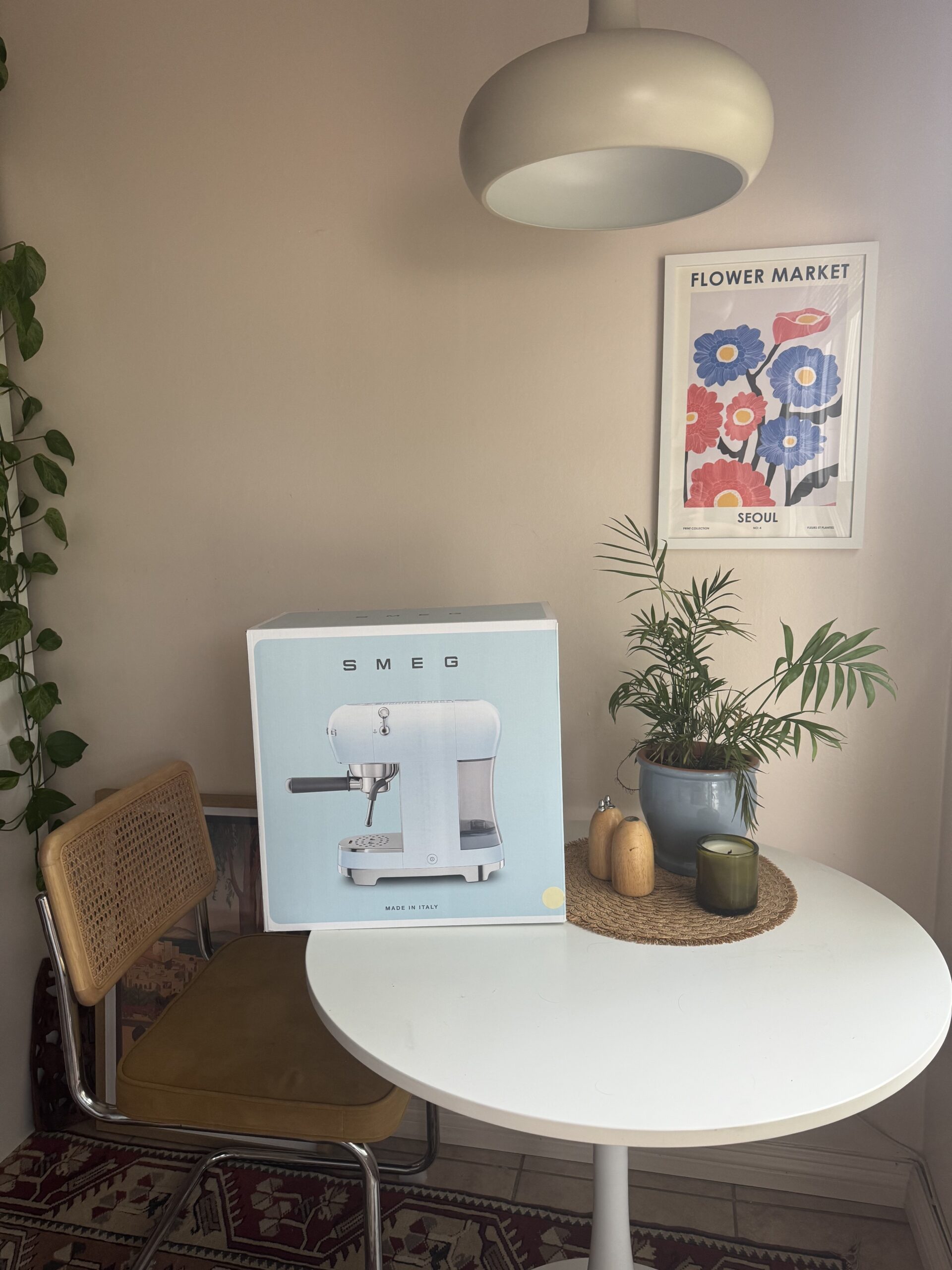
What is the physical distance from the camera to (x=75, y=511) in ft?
6.55

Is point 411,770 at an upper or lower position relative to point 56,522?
lower

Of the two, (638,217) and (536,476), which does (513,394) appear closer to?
(536,476)

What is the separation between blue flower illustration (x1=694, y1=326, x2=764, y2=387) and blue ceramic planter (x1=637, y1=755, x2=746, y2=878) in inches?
29.4

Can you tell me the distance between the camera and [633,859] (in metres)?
1.36

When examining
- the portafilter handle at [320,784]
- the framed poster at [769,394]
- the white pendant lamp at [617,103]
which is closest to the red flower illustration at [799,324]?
the framed poster at [769,394]

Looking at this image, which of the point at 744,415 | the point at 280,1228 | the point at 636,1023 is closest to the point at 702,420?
the point at 744,415

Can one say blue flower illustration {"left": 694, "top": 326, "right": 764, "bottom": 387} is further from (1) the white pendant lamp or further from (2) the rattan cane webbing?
(2) the rattan cane webbing

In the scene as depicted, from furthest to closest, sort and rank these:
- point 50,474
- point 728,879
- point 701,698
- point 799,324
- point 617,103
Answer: point 50,474
point 799,324
point 701,698
point 728,879
point 617,103

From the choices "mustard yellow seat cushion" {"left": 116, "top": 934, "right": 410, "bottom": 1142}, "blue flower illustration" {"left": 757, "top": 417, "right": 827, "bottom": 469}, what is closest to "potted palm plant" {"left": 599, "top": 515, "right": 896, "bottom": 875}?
"blue flower illustration" {"left": 757, "top": 417, "right": 827, "bottom": 469}

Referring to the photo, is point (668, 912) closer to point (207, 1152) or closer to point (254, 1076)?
point (254, 1076)

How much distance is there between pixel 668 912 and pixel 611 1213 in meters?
0.44

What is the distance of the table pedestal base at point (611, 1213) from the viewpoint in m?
1.28

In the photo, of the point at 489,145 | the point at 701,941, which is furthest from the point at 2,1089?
the point at 489,145

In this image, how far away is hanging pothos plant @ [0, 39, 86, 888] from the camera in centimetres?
182
